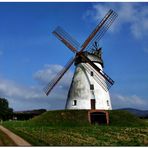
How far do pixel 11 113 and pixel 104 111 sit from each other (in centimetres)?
4731

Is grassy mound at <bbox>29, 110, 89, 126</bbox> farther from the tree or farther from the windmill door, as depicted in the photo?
the tree

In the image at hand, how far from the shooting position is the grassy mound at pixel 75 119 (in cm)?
4269

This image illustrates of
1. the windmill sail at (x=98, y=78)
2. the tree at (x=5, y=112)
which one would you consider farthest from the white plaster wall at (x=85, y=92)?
the tree at (x=5, y=112)

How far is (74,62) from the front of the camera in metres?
47.3

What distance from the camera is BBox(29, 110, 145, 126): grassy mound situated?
42688mm

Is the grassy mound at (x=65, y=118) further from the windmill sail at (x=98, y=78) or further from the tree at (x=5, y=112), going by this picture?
the tree at (x=5, y=112)

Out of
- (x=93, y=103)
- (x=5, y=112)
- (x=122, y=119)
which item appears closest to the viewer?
(x=122, y=119)

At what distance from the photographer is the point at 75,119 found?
1698 inches

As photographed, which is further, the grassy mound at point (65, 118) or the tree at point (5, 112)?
the tree at point (5, 112)

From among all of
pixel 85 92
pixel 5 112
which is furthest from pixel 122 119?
pixel 5 112

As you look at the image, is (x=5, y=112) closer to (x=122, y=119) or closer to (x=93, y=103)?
(x=93, y=103)

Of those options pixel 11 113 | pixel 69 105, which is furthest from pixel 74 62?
pixel 11 113

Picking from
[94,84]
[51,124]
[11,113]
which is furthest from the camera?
[11,113]

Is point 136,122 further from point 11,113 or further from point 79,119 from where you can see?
point 11,113
